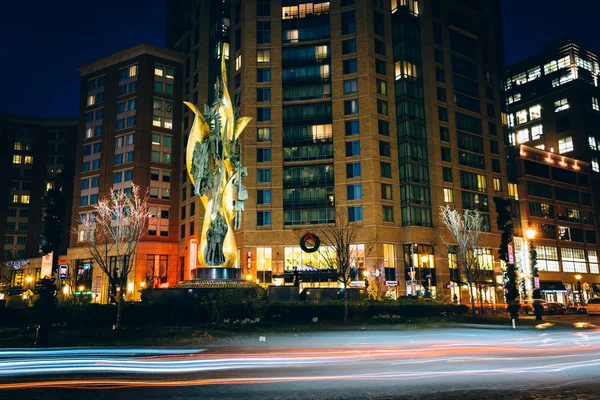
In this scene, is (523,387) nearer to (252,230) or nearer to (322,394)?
(322,394)

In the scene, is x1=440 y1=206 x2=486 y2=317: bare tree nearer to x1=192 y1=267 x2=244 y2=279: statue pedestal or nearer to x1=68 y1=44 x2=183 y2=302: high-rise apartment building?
x1=192 y1=267 x2=244 y2=279: statue pedestal

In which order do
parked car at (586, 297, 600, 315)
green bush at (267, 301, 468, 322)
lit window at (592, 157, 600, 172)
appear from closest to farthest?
green bush at (267, 301, 468, 322) < parked car at (586, 297, 600, 315) < lit window at (592, 157, 600, 172)

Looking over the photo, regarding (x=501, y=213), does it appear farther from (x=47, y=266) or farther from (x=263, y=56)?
(x=263, y=56)

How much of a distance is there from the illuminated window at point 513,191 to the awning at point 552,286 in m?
15.1

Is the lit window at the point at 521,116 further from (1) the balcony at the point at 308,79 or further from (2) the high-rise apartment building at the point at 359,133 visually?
(1) the balcony at the point at 308,79

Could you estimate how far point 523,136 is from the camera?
4323 inches

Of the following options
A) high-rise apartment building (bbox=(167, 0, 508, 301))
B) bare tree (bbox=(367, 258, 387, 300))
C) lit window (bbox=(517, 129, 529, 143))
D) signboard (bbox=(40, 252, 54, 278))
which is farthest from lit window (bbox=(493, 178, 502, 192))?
signboard (bbox=(40, 252, 54, 278))

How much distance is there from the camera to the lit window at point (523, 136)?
357ft

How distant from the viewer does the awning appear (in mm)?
81562

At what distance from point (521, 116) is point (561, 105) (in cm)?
986

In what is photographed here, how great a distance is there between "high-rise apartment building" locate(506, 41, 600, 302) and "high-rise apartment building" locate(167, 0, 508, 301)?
14.7 metres

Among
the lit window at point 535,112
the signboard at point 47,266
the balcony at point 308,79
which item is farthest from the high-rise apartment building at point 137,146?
the lit window at point 535,112

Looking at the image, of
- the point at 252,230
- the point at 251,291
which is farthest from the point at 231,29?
the point at 251,291

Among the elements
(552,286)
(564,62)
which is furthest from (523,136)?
(552,286)
